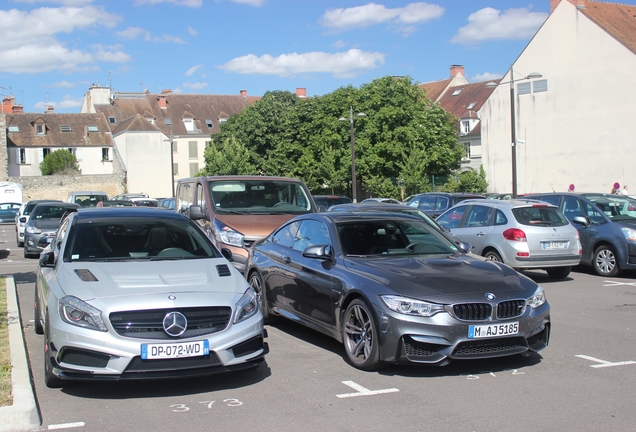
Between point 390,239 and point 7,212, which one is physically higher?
point 390,239

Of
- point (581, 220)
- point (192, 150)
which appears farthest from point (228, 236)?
point (192, 150)

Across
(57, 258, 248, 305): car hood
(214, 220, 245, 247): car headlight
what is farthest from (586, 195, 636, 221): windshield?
(57, 258, 248, 305): car hood

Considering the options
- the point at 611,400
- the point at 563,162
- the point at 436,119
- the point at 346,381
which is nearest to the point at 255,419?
the point at 346,381

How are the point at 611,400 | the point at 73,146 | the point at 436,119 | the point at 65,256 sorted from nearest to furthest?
the point at 611,400 < the point at 65,256 < the point at 436,119 < the point at 73,146

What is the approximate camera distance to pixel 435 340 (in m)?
6.37

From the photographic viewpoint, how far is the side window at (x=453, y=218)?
50.5 feet

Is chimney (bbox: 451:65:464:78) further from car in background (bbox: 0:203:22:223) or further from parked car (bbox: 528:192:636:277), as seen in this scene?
parked car (bbox: 528:192:636:277)

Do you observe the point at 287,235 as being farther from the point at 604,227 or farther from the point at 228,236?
the point at 604,227

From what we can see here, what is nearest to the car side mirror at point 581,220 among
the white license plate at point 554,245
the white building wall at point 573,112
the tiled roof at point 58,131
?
the white license plate at point 554,245

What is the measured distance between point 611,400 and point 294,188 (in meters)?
8.71

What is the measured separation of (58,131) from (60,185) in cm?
1053

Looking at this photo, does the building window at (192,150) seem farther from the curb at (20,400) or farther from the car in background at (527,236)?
the curb at (20,400)

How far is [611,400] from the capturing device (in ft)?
19.1

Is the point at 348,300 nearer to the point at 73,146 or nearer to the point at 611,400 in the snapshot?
the point at 611,400
